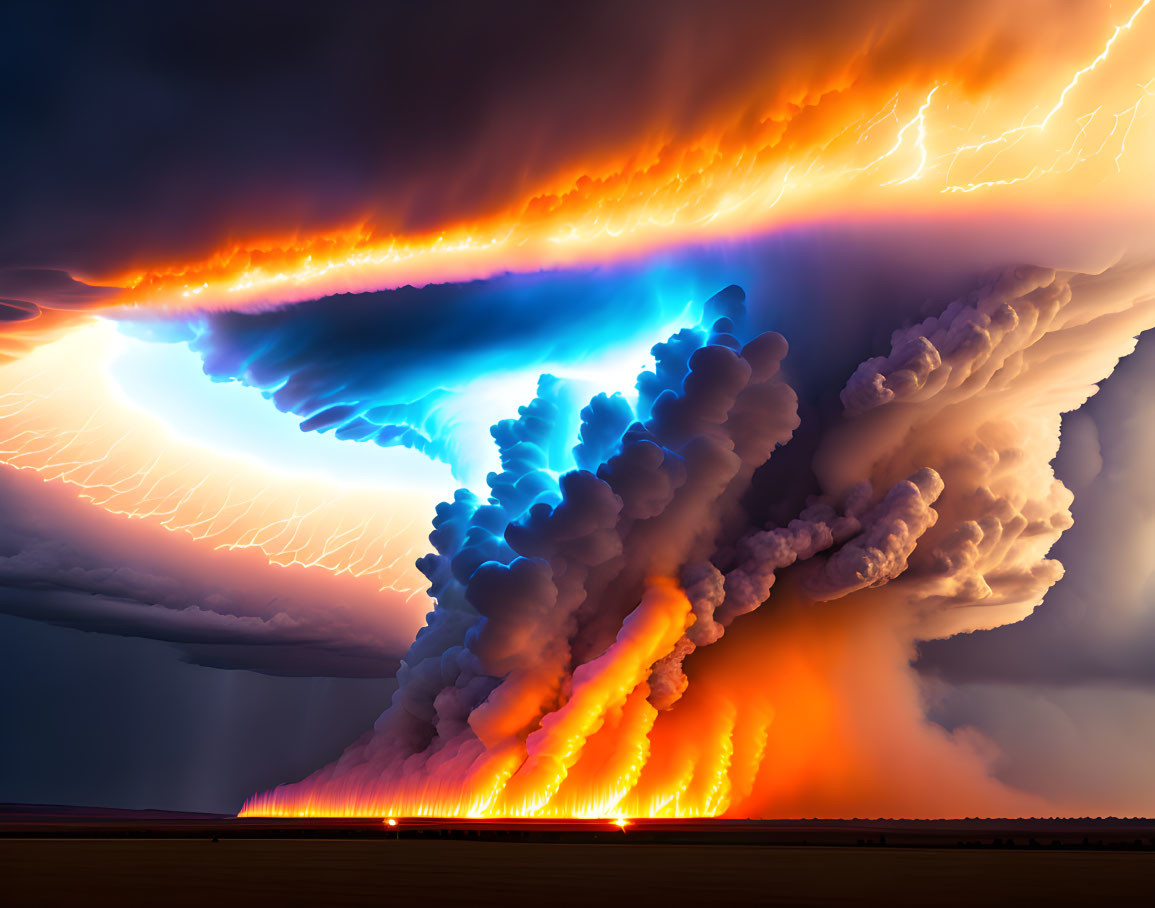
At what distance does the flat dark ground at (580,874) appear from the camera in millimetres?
16672

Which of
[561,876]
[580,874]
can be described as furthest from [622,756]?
[561,876]

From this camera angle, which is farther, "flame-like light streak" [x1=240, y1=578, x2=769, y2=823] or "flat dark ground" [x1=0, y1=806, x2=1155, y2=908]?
"flame-like light streak" [x1=240, y1=578, x2=769, y2=823]

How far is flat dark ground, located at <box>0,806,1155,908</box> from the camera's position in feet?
54.7

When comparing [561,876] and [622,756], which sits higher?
[622,756]

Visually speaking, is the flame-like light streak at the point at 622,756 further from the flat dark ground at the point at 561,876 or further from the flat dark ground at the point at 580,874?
the flat dark ground at the point at 561,876

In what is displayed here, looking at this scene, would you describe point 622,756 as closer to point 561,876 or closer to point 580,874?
point 580,874

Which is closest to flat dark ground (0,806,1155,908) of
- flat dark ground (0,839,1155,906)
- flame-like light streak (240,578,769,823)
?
flat dark ground (0,839,1155,906)

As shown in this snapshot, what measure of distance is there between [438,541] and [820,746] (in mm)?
30641

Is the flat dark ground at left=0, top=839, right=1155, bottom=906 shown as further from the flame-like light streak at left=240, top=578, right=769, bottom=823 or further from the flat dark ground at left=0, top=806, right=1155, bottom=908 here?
the flame-like light streak at left=240, top=578, right=769, bottom=823

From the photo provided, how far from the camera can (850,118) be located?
57.0 metres

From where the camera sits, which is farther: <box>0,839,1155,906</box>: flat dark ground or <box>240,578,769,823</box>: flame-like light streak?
<box>240,578,769,823</box>: flame-like light streak

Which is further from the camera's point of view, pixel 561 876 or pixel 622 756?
pixel 622 756

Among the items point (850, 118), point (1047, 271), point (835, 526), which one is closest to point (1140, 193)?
point (1047, 271)

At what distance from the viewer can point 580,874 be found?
2300 cm
